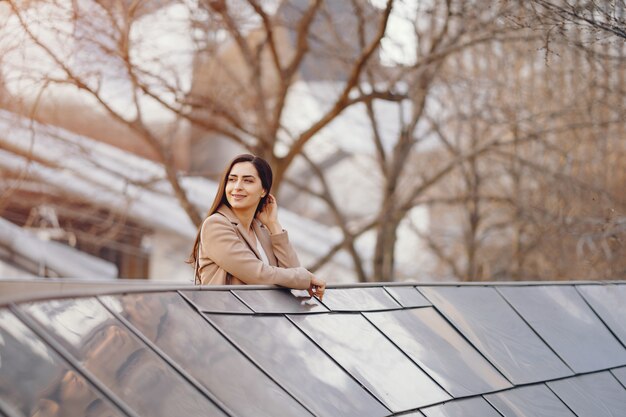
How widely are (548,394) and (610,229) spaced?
4.15 meters

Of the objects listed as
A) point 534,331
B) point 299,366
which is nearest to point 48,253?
point 534,331

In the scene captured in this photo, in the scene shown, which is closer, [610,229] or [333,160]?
[610,229]

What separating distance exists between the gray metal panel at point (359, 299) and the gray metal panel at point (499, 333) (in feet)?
1.41

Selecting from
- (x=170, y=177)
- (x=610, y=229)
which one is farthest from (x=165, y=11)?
(x=610, y=229)

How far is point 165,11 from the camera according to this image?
1180cm

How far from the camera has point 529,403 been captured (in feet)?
18.9

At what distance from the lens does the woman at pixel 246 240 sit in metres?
5.38

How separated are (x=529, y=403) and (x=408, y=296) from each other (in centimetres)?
99

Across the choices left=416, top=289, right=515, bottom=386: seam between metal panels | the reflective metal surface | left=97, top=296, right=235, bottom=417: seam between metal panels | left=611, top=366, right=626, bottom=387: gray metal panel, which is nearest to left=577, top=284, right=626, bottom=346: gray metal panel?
left=611, top=366, right=626, bottom=387: gray metal panel

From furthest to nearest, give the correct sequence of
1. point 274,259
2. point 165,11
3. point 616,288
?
point 165,11, point 616,288, point 274,259

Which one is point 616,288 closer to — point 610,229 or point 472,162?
point 610,229

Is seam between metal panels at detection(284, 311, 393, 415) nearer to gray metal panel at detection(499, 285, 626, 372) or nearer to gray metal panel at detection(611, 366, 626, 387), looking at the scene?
gray metal panel at detection(499, 285, 626, 372)

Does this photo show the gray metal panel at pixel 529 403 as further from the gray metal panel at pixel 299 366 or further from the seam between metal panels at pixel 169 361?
the seam between metal panels at pixel 169 361

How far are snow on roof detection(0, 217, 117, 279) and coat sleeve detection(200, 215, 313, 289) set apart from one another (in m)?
16.5
